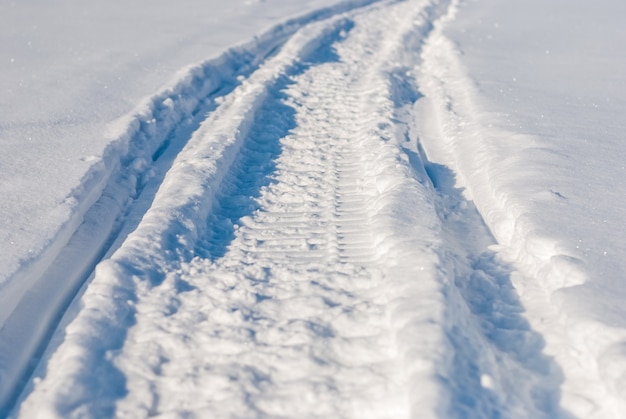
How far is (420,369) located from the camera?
2811mm

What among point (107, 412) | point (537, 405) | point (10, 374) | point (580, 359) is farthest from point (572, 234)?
point (10, 374)

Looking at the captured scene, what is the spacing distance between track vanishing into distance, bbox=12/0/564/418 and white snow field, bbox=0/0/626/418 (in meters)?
0.01

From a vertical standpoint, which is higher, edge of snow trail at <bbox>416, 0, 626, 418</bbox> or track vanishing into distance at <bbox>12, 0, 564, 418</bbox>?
track vanishing into distance at <bbox>12, 0, 564, 418</bbox>

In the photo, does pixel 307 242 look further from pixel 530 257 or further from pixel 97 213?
pixel 97 213

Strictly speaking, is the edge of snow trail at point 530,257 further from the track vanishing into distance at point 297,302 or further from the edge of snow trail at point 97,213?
the edge of snow trail at point 97,213

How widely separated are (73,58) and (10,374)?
5.95m

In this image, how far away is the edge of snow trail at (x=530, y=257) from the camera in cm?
289

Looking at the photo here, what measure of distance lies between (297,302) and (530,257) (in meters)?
1.41

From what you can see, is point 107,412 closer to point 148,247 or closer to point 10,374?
point 10,374

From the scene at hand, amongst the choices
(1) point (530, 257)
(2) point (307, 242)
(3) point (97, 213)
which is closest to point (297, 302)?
(2) point (307, 242)

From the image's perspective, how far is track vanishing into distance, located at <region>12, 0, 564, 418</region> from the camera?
2836mm

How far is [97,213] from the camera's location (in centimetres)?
442

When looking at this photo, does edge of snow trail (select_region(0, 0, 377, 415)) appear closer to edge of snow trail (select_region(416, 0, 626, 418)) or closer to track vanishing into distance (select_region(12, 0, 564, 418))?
track vanishing into distance (select_region(12, 0, 564, 418))

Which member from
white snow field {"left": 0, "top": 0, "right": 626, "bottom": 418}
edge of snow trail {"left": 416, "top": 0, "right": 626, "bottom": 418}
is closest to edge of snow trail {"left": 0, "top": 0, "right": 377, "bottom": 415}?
white snow field {"left": 0, "top": 0, "right": 626, "bottom": 418}
